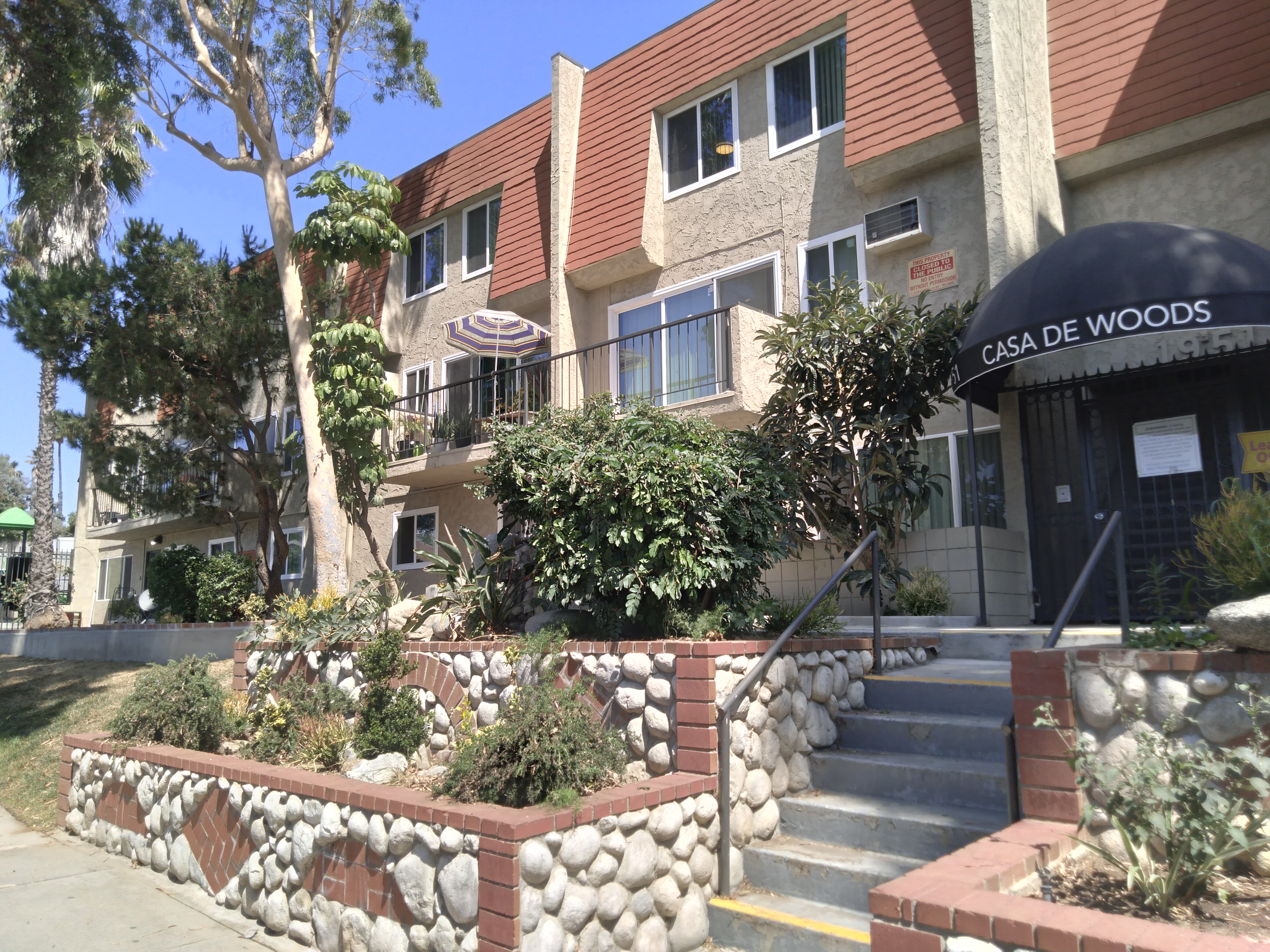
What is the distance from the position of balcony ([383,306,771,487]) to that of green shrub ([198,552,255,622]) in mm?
3463

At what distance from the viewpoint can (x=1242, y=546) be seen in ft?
14.5

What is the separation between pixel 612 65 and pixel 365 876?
13652mm

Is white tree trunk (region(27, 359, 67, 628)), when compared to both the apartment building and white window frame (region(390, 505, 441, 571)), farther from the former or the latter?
the apartment building

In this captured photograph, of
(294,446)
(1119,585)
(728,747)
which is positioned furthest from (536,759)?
(294,446)

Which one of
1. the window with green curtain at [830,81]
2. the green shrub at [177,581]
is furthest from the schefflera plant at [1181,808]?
the green shrub at [177,581]

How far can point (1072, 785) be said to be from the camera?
413 cm

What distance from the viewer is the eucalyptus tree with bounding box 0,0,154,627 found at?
11.7 metres

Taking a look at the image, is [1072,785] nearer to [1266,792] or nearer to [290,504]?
[1266,792]

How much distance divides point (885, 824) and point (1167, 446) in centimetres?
592

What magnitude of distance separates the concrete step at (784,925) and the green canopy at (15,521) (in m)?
25.3

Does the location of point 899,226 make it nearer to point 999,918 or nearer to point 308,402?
point 308,402

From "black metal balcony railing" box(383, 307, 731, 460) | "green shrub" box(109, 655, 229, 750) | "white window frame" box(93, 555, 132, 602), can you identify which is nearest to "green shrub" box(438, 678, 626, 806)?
"green shrub" box(109, 655, 229, 750)

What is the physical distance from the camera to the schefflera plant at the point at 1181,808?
3.39 meters

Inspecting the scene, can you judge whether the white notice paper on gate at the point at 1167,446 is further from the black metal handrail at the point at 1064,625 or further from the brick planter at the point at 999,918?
the brick planter at the point at 999,918
